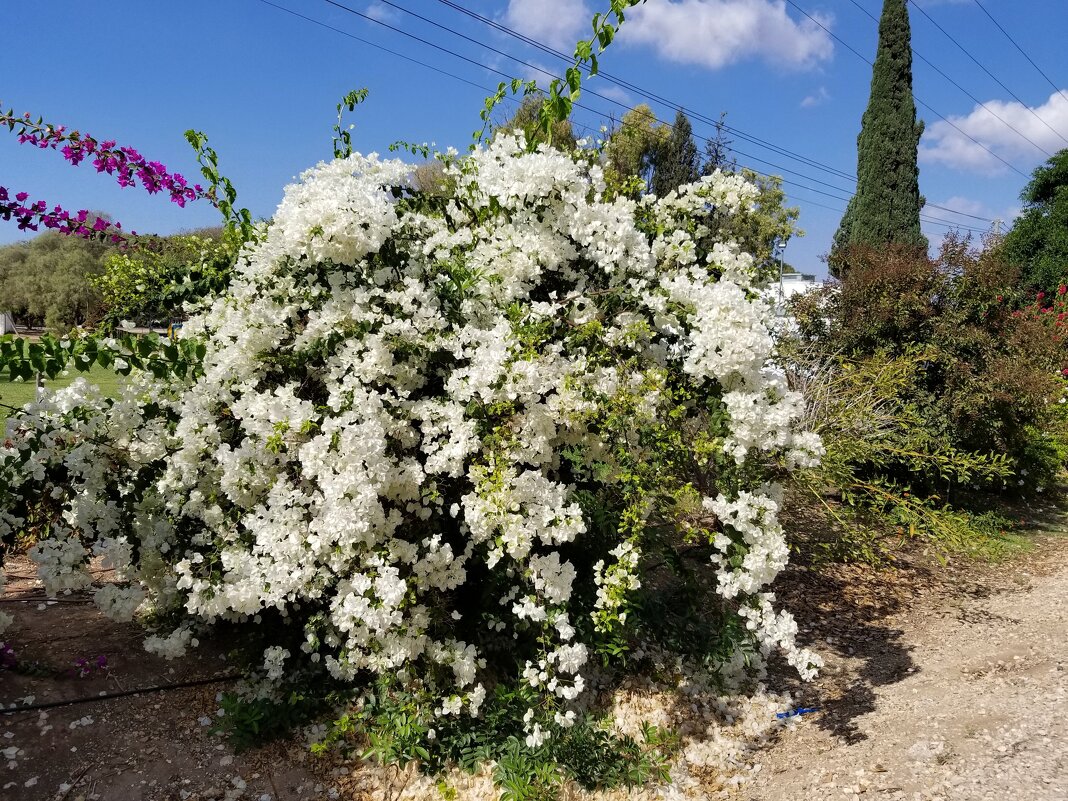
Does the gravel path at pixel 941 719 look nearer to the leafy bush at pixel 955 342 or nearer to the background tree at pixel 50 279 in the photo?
the leafy bush at pixel 955 342

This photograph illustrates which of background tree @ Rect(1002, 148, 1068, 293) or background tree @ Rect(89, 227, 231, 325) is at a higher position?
background tree @ Rect(1002, 148, 1068, 293)

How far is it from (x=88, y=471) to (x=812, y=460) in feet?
11.8

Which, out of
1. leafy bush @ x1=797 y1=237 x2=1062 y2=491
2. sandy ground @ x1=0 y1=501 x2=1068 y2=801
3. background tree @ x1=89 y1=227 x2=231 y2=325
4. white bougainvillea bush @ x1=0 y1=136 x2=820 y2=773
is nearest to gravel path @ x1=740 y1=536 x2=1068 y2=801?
sandy ground @ x1=0 y1=501 x2=1068 y2=801

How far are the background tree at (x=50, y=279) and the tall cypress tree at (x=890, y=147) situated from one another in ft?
75.4

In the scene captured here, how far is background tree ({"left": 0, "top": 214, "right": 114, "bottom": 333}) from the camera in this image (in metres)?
24.2

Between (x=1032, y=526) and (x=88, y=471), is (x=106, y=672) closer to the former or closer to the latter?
(x=88, y=471)

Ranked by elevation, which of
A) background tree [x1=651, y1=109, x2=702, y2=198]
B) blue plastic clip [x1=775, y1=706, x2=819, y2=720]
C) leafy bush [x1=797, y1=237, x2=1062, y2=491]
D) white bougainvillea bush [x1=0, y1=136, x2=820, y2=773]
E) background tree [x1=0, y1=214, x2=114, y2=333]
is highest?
background tree [x1=651, y1=109, x2=702, y2=198]

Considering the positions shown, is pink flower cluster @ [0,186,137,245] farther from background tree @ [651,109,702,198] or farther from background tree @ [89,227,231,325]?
background tree @ [651,109,702,198]

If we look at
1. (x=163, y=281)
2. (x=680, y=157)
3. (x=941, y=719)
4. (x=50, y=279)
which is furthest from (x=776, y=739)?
(x=50, y=279)

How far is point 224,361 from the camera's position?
3.39 m

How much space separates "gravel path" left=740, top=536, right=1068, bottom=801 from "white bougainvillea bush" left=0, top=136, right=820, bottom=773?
670 mm

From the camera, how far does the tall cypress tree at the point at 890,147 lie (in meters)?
17.1

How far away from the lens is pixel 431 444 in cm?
329

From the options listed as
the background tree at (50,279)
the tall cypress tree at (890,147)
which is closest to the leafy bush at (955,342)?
the tall cypress tree at (890,147)
